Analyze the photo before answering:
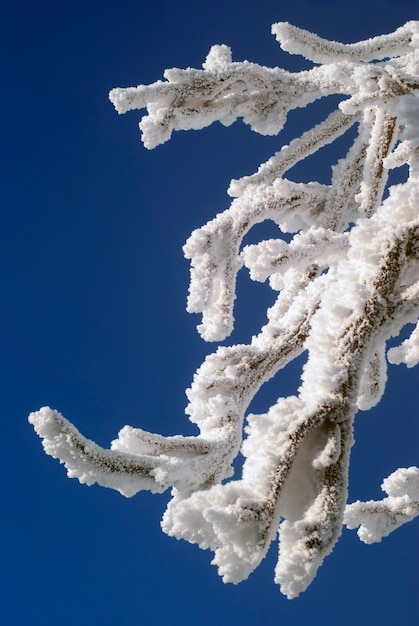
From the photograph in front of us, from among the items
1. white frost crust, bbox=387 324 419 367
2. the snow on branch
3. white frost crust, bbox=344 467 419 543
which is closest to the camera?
the snow on branch

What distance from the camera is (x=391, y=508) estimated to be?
3178 mm

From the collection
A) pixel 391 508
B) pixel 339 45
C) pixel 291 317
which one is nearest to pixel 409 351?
pixel 291 317

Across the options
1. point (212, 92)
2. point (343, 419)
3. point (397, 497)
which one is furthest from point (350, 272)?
point (397, 497)

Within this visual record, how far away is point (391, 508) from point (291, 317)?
122 centimetres

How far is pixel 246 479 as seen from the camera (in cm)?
161

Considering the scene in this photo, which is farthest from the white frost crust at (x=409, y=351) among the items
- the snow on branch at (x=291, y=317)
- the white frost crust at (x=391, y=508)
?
the white frost crust at (x=391, y=508)

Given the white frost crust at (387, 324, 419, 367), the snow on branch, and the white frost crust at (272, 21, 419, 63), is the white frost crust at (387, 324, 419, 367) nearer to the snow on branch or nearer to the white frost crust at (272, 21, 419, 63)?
the snow on branch

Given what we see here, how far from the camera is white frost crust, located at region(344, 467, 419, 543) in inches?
124

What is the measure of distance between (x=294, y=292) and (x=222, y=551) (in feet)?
5.52

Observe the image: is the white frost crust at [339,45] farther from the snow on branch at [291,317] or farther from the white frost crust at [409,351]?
the white frost crust at [409,351]

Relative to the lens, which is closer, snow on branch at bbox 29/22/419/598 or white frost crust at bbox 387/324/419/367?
snow on branch at bbox 29/22/419/598

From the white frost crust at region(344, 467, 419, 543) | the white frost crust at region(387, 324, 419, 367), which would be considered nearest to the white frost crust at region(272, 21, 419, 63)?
the white frost crust at region(387, 324, 419, 367)

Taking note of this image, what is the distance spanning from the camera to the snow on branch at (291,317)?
5.17ft

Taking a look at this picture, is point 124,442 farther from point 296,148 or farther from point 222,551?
point 296,148
